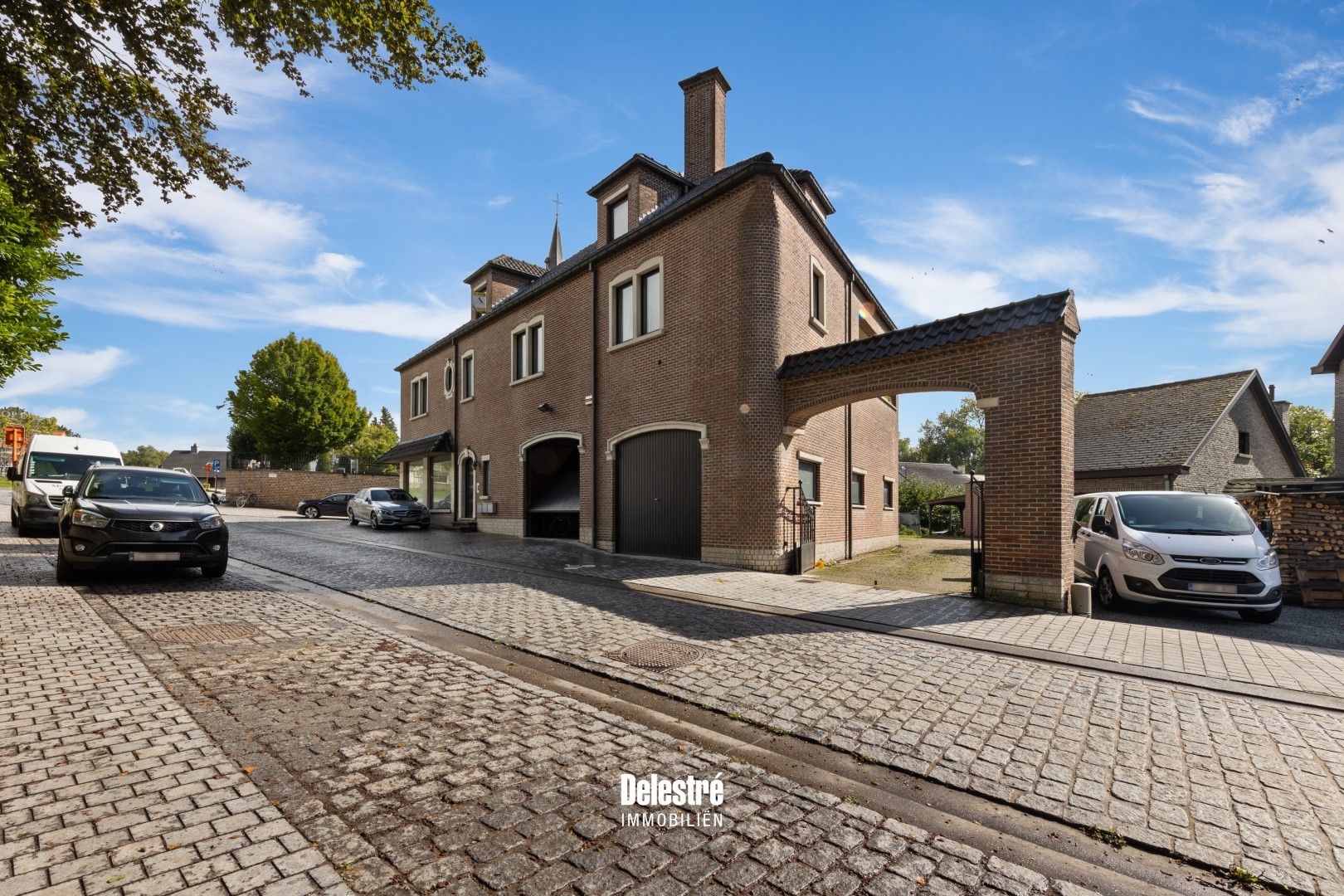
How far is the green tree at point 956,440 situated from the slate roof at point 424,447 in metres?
62.9

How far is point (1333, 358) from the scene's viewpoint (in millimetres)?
21234

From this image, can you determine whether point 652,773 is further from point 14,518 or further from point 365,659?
point 14,518

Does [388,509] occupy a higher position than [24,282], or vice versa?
[24,282]

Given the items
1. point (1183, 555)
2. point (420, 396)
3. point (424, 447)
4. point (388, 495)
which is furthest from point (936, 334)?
point (420, 396)

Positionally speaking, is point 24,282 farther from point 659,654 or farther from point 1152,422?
point 1152,422

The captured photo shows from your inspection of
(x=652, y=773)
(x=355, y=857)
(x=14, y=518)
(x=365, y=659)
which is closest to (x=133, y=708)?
(x=365, y=659)

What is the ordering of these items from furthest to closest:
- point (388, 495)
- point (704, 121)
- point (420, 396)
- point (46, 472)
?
point (420, 396), point (388, 495), point (704, 121), point (46, 472)

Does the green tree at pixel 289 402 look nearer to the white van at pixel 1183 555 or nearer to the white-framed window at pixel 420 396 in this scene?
the white-framed window at pixel 420 396

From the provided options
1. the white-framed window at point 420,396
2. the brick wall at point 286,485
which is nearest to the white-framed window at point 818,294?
the white-framed window at point 420,396

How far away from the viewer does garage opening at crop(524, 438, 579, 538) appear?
18797 millimetres

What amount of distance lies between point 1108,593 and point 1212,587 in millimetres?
1357

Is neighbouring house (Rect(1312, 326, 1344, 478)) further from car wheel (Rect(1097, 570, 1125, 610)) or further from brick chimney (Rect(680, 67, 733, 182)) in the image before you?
brick chimney (Rect(680, 67, 733, 182))

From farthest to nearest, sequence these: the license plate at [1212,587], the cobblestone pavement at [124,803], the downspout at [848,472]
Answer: the downspout at [848,472], the license plate at [1212,587], the cobblestone pavement at [124,803]

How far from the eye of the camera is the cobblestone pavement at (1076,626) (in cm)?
566
